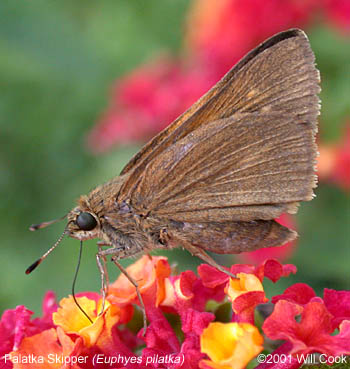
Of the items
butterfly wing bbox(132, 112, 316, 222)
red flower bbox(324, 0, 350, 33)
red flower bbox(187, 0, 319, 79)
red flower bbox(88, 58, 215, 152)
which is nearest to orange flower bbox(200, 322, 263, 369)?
butterfly wing bbox(132, 112, 316, 222)

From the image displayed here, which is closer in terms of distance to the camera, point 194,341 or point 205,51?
point 194,341

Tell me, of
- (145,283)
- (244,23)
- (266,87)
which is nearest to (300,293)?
(145,283)

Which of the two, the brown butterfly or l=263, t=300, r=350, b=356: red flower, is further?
the brown butterfly

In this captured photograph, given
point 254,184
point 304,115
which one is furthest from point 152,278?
point 304,115

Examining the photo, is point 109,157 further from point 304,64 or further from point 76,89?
point 304,64

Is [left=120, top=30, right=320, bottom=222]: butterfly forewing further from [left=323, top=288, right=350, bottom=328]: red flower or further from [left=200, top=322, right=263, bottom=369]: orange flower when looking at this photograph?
[left=200, top=322, right=263, bottom=369]: orange flower

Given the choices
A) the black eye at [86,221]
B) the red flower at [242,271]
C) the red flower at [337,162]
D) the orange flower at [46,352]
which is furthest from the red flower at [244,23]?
the orange flower at [46,352]
